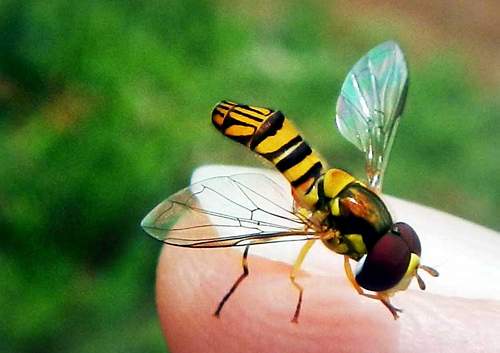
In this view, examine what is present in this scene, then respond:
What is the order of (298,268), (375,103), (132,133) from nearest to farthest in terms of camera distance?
(298,268) → (375,103) → (132,133)

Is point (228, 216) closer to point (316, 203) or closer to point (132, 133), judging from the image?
point (316, 203)

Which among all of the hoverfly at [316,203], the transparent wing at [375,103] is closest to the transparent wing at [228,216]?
the hoverfly at [316,203]

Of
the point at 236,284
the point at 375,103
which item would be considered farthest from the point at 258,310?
the point at 375,103

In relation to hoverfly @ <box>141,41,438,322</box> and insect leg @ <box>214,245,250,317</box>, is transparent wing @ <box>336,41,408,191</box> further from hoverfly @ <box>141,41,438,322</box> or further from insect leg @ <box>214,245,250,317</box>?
insect leg @ <box>214,245,250,317</box>

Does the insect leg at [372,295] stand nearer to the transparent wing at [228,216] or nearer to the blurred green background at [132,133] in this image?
the transparent wing at [228,216]

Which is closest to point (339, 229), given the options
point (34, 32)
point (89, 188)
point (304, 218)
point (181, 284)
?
point (304, 218)

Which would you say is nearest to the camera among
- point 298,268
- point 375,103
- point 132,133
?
point 298,268
